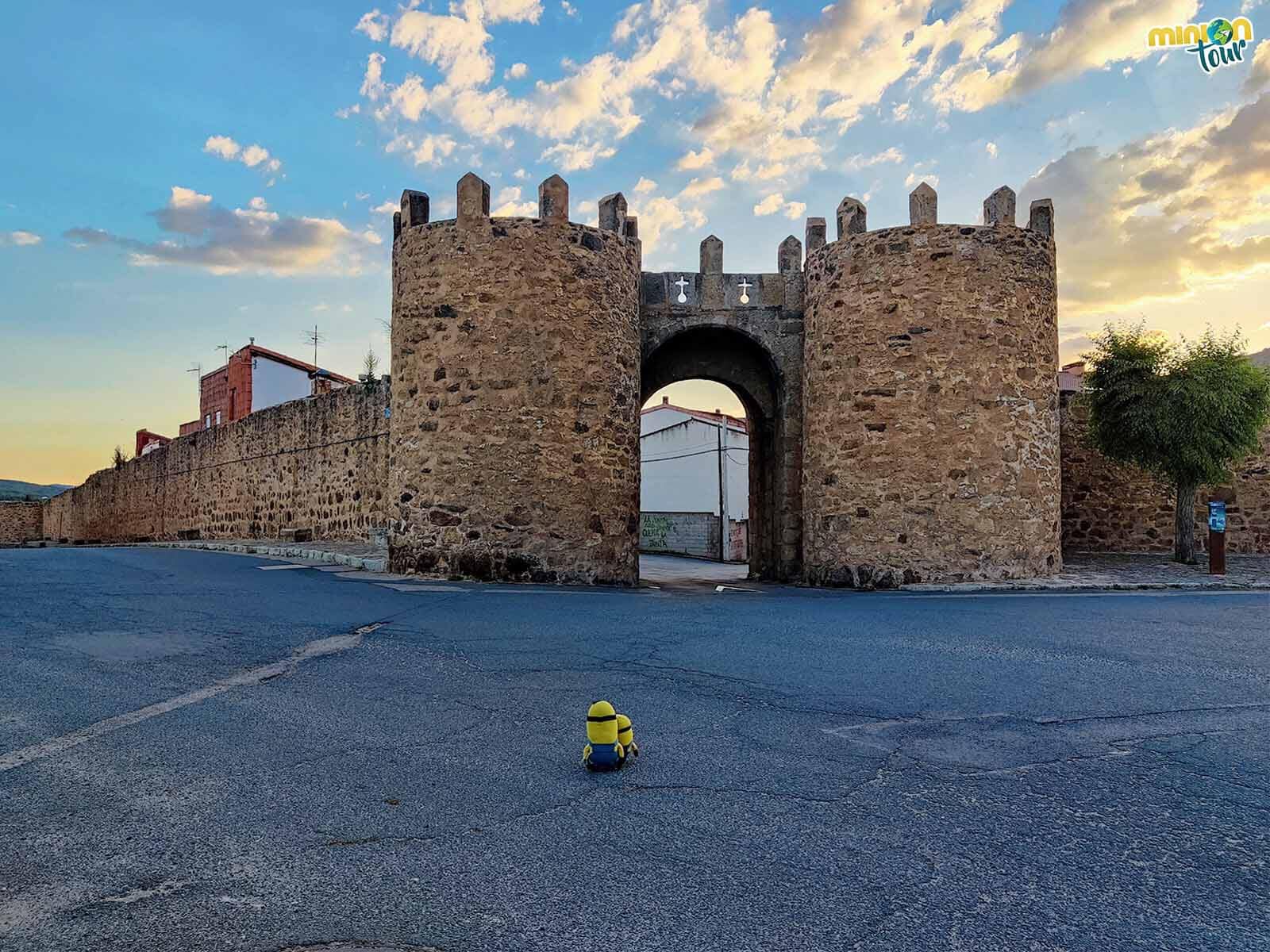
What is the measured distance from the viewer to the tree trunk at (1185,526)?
16.4 meters

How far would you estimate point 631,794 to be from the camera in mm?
3271

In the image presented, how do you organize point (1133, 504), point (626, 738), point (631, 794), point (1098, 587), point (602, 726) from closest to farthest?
point (631, 794)
point (602, 726)
point (626, 738)
point (1098, 587)
point (1133, 504)

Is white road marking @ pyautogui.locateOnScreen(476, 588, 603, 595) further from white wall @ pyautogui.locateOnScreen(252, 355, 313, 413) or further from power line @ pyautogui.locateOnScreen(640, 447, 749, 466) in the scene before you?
white wall @ pyautogui.locateOnScreen(252, 355, 313, 413)

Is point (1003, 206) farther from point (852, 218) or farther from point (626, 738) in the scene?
point (626, 738)

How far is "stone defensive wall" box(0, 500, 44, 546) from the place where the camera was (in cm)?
4834

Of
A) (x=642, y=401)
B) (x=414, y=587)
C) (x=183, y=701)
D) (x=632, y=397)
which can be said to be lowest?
(x=183, y=701)

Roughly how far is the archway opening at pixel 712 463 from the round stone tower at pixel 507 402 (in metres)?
2.82

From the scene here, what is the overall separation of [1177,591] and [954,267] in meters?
5.47

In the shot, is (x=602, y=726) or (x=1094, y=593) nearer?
(x=602, y=726)

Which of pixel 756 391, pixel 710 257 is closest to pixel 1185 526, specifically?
pixel 756 391

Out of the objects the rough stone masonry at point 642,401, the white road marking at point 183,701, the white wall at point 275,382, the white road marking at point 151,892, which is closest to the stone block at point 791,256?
the rough stone masonry at point 642,401

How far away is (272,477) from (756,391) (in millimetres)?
12958

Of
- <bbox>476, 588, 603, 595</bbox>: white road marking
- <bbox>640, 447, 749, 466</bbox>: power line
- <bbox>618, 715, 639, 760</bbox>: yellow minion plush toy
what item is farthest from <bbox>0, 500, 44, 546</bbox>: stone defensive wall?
<bbox>618, 715, 639, 760</bbox>: yellow minion plush toy

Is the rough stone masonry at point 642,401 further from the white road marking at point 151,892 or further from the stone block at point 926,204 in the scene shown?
the white road marking at point 151,892
